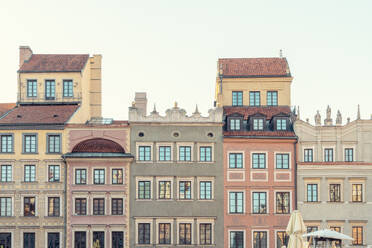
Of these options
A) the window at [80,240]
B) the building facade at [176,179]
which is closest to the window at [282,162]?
the building facade at [176,179]

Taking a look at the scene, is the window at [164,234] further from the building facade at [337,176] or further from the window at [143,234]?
the building facade at [337,176]

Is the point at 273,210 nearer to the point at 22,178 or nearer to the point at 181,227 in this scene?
the point at 181,227

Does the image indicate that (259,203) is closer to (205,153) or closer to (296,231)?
(205,153)

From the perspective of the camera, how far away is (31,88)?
6028 cm

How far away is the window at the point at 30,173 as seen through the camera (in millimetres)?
56156

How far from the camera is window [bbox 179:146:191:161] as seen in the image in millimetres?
56438

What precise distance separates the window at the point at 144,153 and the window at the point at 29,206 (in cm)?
897

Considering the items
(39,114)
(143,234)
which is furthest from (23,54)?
(143,234)

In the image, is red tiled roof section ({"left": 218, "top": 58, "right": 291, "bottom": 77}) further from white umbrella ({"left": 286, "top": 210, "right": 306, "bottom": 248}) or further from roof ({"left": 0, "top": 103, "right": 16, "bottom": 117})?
white umbrella ({"left": 286, "top": 210, "right": 306, "bottom": 248})

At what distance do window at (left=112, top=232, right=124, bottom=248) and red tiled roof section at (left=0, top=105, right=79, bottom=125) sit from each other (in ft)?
31.5

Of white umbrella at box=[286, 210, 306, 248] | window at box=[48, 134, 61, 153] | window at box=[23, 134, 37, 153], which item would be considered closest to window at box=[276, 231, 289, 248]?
white umbrella at box=[286, 210, 306, 248]

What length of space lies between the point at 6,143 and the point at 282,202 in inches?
865

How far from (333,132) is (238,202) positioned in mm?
9256

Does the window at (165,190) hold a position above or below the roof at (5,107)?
below
